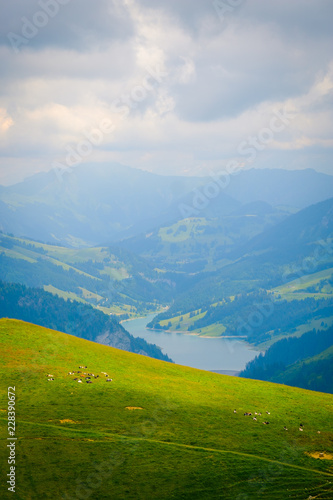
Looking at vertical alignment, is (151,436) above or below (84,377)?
below

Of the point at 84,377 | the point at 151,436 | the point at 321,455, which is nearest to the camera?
the point at 321,455

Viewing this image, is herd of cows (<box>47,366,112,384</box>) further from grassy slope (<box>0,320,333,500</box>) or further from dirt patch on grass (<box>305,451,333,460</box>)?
dirt patch on grass (<box>305,451,333,460</box>)

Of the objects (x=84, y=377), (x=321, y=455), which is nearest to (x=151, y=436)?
(x=321, y=455)

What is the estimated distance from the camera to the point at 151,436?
2021 inches

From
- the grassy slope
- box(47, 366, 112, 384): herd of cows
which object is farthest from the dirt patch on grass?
box(47, 366, 112, 384): herd of cows

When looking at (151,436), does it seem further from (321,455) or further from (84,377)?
(84,377)

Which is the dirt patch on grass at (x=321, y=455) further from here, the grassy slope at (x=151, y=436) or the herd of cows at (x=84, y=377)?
the herd of cows at (x=84, y=377)

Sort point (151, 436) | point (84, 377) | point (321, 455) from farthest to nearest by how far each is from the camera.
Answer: point (84, 377), point (151, 436), point (321, 455)

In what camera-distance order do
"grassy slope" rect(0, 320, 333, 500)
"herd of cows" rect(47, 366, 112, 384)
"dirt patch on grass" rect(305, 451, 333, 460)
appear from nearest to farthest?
1. "grassy slope" rect(0, 320, 333, 500)
2. "dirt patch on grass" rect(305, 451, 333, 460)
3. "herd of cows" rect(47, 366, 112, 384)

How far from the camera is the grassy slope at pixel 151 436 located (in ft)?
141

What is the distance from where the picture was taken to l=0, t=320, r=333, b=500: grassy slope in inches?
1698

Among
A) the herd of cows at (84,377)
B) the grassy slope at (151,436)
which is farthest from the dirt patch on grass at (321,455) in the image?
the herd of cows at (84,377)

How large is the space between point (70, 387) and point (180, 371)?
24.7 meters

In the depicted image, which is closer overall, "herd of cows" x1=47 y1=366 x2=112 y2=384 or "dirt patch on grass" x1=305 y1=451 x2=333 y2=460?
"dirt patch on grass" x1=305 y1=451 x2=333 y2=460
